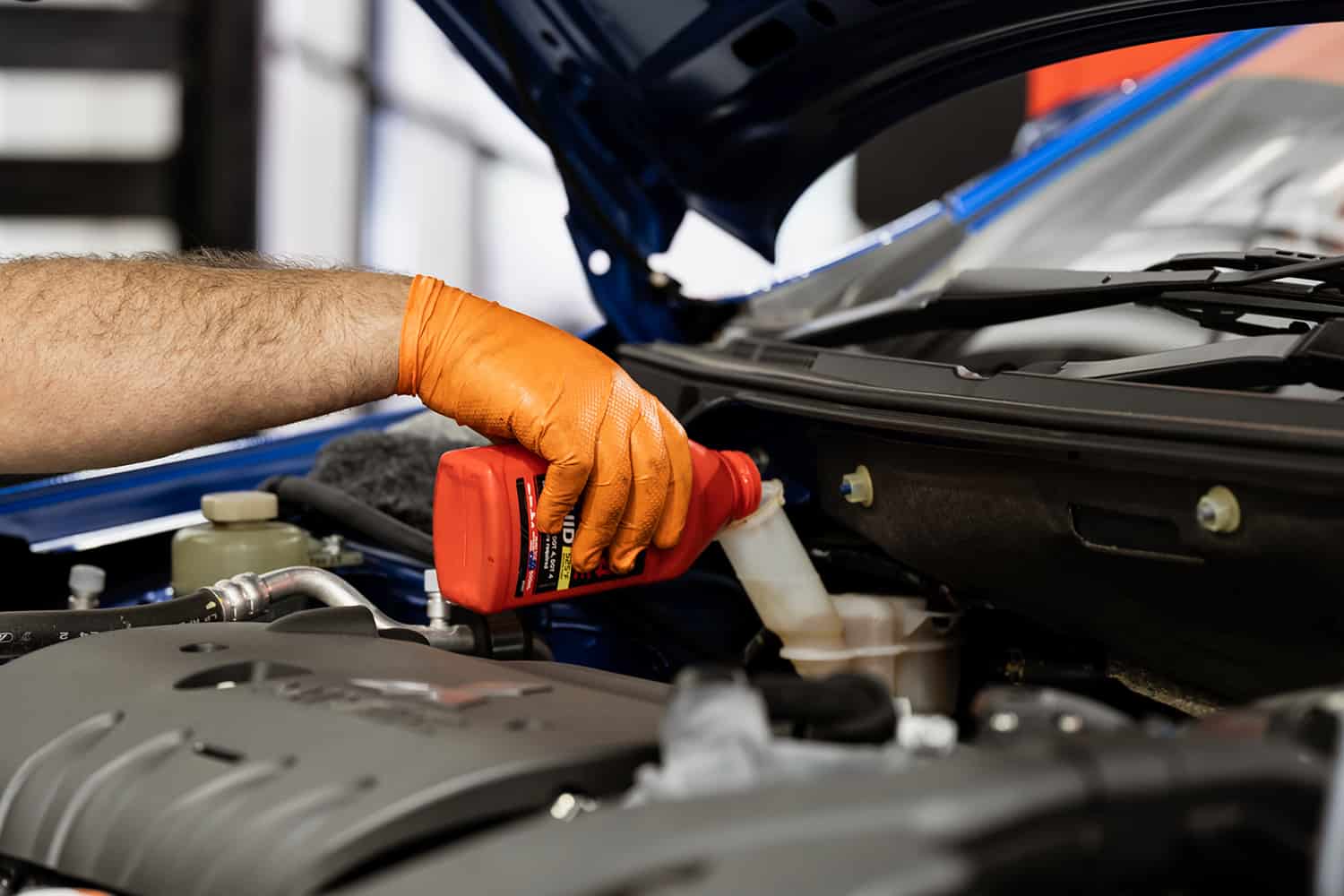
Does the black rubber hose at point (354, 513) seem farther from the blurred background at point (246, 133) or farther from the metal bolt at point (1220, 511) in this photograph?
the blurred background at point (246, 133)

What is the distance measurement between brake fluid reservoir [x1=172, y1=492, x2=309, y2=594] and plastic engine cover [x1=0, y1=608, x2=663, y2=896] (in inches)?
13.1

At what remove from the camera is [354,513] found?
1.27 meters

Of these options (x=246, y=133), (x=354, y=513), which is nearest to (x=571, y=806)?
(x=354, y=513)

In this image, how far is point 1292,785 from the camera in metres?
0.47

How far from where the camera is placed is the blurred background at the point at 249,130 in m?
4.44

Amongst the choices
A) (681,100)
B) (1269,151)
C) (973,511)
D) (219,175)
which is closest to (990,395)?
(973,511)

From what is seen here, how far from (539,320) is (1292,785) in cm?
73

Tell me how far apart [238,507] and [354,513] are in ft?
0.41

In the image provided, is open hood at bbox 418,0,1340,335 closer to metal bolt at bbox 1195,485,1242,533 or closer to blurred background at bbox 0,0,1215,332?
metal bolt at bbox 1195,485,1242,533

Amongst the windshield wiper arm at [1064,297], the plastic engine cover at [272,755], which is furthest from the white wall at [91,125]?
the plastic engine cover at [272,755]

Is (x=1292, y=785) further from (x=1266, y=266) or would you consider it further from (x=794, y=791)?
(x=1266, y=266)

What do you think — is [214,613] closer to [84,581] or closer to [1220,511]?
[84,581]

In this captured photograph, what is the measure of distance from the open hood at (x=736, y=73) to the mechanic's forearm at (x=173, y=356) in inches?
11.9

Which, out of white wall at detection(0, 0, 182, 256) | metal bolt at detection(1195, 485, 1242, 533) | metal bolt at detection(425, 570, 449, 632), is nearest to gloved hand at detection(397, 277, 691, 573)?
metal bolt at detection(425, 570, 449, 632)
